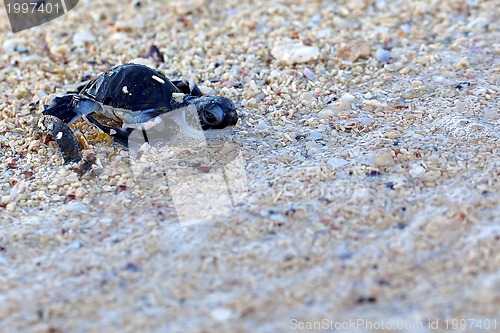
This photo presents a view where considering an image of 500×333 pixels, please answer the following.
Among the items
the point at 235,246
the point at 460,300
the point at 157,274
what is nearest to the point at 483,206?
the point at 460,300

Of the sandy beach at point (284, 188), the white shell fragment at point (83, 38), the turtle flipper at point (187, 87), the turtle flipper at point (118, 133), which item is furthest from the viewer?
the white shell fragment at point (83, 38)

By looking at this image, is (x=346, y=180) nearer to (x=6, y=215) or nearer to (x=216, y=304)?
(x=216, y=304)

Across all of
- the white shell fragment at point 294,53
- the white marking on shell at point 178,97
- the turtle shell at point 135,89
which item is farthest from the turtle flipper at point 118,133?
the white shell fragment at point 294,53

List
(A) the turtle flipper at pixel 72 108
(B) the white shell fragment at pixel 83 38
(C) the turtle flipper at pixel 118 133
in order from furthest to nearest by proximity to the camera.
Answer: (B) the white shell fragment at pixel 83 38
(A) the turtle flipper at pixel 72 108
(C) the turtle flipper at pixel 118 133

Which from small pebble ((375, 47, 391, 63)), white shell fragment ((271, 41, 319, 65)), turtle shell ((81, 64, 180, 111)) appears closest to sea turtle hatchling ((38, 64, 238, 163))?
turtle shell ((81, 64, 180, 111))

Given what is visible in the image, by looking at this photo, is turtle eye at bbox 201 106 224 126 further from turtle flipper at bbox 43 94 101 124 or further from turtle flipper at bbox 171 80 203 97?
turtle flipper at bbox 43 94 101 124

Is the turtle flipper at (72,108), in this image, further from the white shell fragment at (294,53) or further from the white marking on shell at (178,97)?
the white shell fragment at (294,53)

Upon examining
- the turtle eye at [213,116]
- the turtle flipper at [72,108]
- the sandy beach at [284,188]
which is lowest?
the sandy beach at [284,188]
